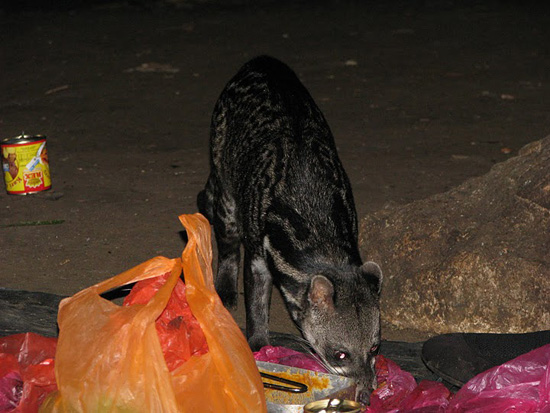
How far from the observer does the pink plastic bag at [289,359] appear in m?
3.95

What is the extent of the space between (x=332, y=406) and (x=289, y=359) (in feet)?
2.34

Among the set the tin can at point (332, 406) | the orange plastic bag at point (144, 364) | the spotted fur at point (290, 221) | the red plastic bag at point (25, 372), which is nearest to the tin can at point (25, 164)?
the spotted fur at point (290, 221)

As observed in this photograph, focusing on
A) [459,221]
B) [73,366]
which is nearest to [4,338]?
[73,366]

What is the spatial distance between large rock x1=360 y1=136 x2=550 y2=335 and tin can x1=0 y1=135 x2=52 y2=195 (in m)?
2.70

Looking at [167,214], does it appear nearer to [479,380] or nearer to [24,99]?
[479,380]

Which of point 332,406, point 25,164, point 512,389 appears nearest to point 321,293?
point 332,406

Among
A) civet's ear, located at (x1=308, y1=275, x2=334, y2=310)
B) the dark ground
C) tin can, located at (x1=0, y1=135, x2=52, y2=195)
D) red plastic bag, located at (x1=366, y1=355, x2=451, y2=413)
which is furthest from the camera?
tin can, located at (x1=0, y1=135, x2=52, y2=195)

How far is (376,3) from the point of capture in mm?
15789

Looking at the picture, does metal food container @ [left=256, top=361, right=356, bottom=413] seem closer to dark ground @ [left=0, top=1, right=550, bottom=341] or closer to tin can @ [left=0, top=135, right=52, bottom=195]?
dark ground @ [left=0, top=1, right=550, bottom=341]

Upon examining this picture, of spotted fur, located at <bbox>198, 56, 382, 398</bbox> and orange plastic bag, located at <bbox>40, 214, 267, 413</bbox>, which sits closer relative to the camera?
orange plastic bag, located at <bbox>40, 214, 267, 413</bbox>

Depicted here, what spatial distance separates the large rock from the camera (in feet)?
15.5

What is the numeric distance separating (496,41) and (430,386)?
383 inches

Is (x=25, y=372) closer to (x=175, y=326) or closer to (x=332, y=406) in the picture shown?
(x=175, y=326)

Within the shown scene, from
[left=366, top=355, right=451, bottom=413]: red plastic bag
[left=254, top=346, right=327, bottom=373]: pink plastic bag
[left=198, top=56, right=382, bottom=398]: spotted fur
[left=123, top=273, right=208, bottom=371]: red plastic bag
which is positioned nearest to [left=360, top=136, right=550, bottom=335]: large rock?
[left=198, top=56, right=382, bottom=398]: spotted fur
